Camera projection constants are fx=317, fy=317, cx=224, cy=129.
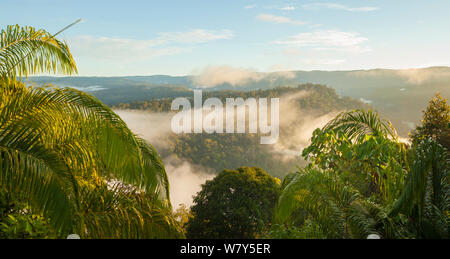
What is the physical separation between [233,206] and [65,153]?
43.7 ft

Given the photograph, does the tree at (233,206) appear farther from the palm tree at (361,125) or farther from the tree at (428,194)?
the tree at (428,194)

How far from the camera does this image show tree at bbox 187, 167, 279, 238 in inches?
639

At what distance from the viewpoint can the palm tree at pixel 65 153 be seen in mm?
2486

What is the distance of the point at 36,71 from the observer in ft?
13.0

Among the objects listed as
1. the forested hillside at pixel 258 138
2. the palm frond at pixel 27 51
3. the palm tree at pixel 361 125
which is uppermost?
the palm frond at pixel 27 51

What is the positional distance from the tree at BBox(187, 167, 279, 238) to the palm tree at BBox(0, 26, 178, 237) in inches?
495

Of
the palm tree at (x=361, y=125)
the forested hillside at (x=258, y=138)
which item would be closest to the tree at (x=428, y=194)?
the palm tree at (x=361, y=125)

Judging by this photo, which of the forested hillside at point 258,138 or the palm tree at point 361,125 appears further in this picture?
the forested hillside at point 258,138

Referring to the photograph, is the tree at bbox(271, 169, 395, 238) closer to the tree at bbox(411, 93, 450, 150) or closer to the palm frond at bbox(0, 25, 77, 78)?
the palm frond at bbox(0, 25, 77, 78)

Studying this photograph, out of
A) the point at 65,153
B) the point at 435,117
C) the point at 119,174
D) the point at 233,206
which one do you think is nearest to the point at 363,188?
the point at 119,174

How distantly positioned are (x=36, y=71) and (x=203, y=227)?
13.8 metres

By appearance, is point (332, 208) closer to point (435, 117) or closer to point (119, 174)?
point (119, 174)

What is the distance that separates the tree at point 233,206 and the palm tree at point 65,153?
12561mm
